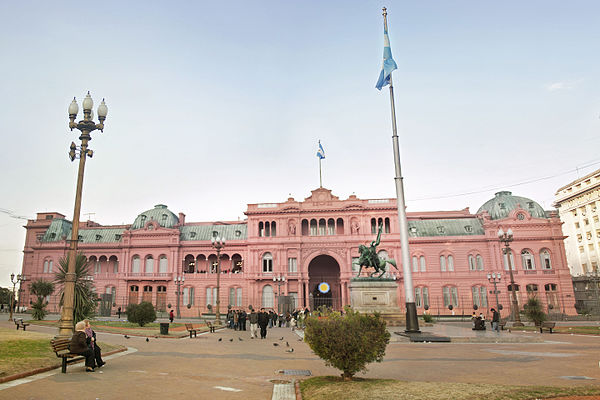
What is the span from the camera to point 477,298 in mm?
53625

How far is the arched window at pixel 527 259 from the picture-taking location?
54.3 m

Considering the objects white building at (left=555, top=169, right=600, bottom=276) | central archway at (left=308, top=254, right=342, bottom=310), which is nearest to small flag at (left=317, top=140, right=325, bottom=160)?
central archway at (left=308, top=254, right=342, bottom=310)

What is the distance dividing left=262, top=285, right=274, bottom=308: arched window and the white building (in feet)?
176

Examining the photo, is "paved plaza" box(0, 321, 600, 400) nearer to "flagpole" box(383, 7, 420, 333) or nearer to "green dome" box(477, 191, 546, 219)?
"flagpole" box(383, 7, 420, 333)

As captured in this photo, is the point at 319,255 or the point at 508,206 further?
the point at 508,206

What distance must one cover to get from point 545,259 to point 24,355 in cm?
5814

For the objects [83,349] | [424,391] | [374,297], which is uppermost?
[374,297]

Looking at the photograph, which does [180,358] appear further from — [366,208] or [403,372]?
[366,208]

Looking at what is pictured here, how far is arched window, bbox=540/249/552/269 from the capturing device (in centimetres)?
5403

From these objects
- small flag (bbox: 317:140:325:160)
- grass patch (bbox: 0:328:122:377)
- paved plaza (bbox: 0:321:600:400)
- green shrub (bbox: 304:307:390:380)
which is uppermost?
small flag (bbox: 317:140:325:160)

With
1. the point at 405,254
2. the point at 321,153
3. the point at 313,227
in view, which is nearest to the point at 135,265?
the point at 313,227

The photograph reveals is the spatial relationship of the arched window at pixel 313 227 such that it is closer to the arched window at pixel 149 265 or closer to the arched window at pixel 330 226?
the arched window at pixel 330 226

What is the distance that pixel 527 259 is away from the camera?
54.6 meters

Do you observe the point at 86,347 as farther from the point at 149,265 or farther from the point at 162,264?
the point at 149,265
